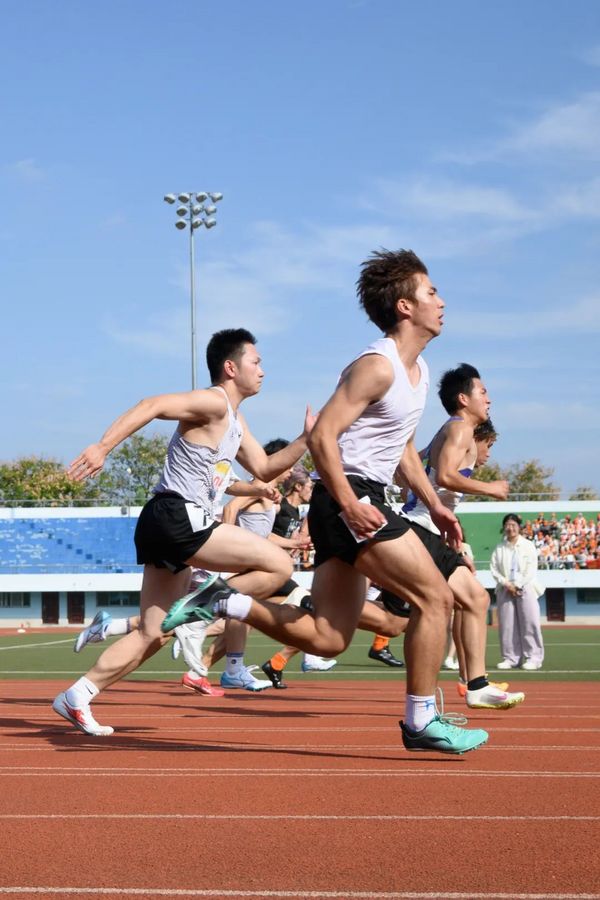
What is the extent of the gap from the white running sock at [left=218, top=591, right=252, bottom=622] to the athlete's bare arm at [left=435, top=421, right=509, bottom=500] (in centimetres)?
215

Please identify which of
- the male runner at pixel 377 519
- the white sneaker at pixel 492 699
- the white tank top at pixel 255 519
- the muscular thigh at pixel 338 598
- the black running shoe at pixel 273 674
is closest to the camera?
the male runner at pixel 377 519

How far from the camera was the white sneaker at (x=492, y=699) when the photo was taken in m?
7.99

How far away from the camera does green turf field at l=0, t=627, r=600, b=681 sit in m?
14.3

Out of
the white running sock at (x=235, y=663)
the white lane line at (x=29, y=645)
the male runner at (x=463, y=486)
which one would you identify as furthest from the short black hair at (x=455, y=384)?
the white lane line at (x=29, y=645)

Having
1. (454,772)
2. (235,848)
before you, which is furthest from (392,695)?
(235,848)

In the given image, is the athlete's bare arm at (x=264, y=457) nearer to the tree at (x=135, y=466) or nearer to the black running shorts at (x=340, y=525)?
the black running shorts at (x=340, y=525)

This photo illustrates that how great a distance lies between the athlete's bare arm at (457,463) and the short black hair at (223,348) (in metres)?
1.50

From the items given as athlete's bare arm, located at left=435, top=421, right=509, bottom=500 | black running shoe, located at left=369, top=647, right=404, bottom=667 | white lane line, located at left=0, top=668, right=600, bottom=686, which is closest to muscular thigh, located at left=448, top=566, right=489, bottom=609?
athlete's bare arm, located at left=435, top=421, right=509, bottom=500

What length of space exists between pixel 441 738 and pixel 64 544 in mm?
46998

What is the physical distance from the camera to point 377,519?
5.59 m

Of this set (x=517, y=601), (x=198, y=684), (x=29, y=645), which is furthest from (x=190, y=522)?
(x=29, y=645)

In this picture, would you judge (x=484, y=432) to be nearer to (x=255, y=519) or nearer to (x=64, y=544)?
(x=255, y=519)

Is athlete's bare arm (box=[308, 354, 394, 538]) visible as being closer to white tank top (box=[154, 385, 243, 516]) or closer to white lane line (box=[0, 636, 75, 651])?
white tank top (box=[154, 385, 243, 516])

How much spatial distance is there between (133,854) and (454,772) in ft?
6.77
